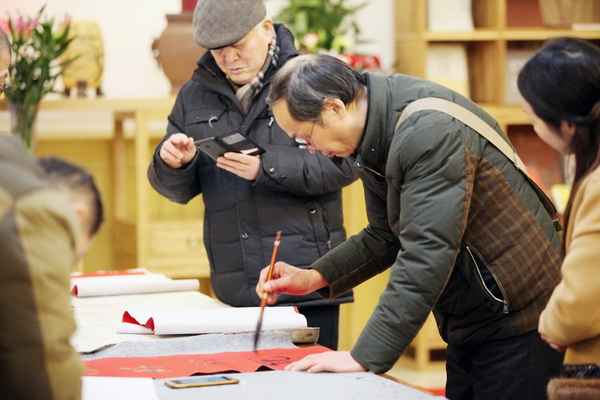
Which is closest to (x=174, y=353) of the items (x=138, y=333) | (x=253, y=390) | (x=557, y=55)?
(x=138, y=333)

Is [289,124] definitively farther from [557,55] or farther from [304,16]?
[304,16]

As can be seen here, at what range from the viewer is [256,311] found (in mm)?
2139

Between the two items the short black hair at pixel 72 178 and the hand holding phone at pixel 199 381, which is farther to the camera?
the hand holding phone at pixel 199 381

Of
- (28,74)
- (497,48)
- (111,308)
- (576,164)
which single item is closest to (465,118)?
(576,164)

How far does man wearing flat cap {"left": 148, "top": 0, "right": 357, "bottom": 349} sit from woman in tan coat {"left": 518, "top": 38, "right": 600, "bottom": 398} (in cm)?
89

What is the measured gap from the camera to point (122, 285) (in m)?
2.61

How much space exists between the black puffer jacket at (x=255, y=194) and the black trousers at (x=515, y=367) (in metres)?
0.63

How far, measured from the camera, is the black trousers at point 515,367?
1.87 metres

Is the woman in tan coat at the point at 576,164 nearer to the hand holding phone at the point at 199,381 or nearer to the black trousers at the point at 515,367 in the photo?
the black trousers at the point at 515,367

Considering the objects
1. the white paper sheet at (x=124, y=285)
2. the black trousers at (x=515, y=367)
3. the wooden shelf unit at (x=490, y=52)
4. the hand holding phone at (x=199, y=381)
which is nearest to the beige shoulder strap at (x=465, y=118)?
the black trousers at (x=515, y=367)

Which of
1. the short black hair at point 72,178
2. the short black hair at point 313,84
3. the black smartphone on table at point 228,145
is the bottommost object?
the black smartphone on table at point 228,145

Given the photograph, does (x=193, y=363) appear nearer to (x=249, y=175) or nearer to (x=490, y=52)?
(x=249, y=175)

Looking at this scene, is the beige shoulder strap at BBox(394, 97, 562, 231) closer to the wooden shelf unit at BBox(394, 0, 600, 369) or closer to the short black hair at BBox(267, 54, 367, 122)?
the short black hair at BBox(267, 54, 367, 122)

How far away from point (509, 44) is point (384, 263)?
10.3ft
